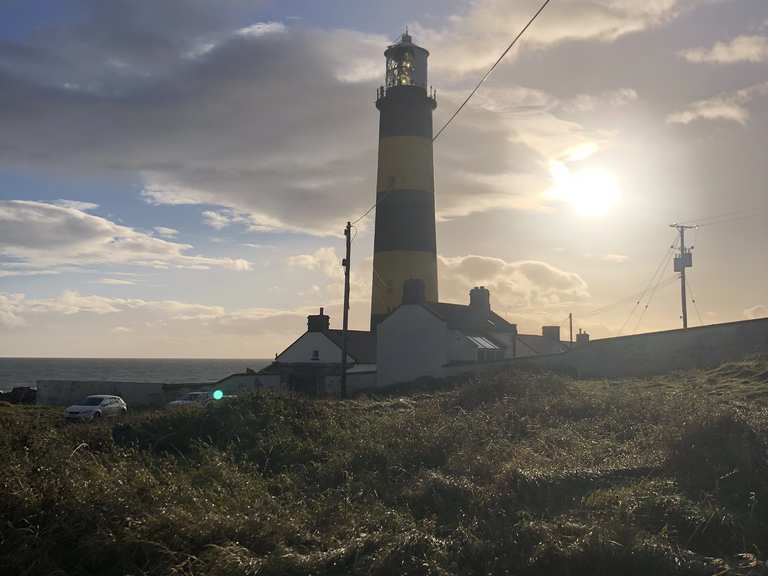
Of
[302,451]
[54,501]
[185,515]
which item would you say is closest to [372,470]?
[302,451]

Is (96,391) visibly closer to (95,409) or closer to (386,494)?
(95,409)

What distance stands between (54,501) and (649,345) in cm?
2983

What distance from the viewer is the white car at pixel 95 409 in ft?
104

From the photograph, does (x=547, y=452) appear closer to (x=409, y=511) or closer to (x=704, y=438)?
(x=704, y=438)

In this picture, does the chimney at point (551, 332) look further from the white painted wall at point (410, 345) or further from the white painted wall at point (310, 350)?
the white painted wall at point (410, 345)

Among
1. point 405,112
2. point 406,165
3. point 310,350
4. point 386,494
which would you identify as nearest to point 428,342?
point 406,165

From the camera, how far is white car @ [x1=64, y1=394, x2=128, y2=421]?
31625 millimetres

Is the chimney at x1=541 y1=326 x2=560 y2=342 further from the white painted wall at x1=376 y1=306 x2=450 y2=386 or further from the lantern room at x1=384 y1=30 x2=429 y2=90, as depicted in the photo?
the lantern room at x1=384 y1=30 x2=429 y2=90

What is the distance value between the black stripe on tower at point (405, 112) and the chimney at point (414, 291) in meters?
8.84

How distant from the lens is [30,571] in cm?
895

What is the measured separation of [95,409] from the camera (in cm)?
3231

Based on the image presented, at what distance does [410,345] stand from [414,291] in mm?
3117

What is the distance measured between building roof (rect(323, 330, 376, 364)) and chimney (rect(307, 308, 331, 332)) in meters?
0.42

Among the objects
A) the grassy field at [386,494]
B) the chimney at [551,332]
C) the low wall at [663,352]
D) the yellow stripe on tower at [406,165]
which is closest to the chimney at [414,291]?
the yellow stripe on tower at [406,165]
